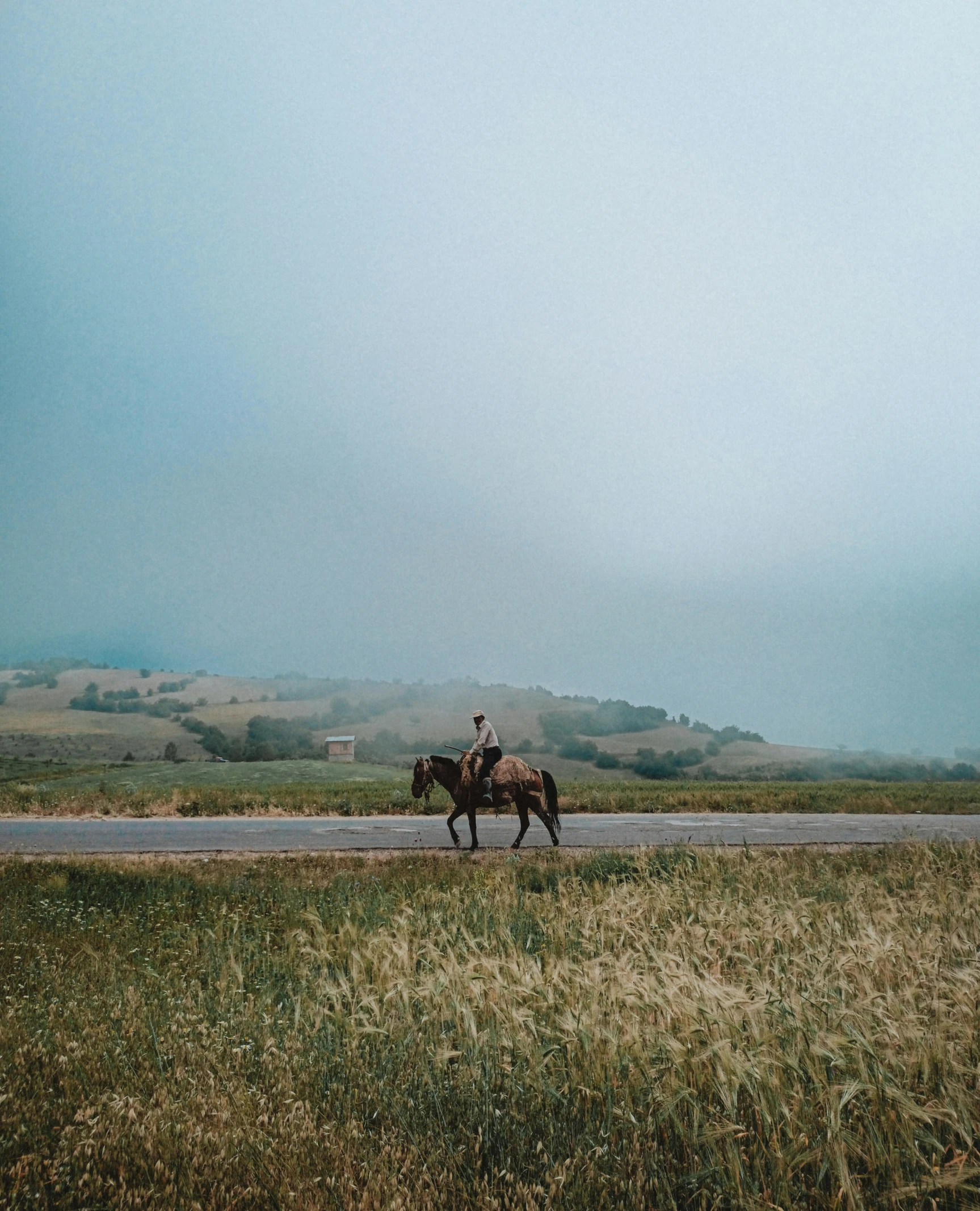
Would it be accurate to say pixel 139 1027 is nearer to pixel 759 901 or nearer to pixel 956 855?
pixel 759 901

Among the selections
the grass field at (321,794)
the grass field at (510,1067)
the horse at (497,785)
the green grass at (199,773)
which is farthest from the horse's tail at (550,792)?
the green grass at (199,773)

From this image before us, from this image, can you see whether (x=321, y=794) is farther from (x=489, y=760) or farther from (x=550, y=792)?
(x=489, y=760)

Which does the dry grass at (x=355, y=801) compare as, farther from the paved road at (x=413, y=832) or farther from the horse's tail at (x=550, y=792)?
the horse's tail at (x=550, y=792)

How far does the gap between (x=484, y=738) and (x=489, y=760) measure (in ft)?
1.55

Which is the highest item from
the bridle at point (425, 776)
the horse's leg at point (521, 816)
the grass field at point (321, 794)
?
the bridle at point (425, 776)

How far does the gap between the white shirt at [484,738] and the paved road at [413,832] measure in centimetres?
229

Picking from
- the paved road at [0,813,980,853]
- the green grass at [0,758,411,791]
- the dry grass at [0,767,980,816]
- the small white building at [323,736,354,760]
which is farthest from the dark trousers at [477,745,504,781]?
the small white building at [323,736,354,760]

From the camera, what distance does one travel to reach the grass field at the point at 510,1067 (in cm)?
301

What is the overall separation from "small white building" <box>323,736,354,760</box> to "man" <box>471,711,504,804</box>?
146ft

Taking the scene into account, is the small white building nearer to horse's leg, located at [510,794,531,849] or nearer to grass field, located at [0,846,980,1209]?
horse's leg, located at [510,794,531,849]

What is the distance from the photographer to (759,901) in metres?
6.93

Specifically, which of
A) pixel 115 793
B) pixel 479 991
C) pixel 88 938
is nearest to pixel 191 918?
pixel 88 938

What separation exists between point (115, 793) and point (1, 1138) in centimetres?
3016

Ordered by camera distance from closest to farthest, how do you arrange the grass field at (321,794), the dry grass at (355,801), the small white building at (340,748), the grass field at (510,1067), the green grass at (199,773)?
the grass field at (510,1067) < the dry grass at (355,801) < the grass field at (321,794) < the green grass at (199,773) < the small white building at (340,748)
